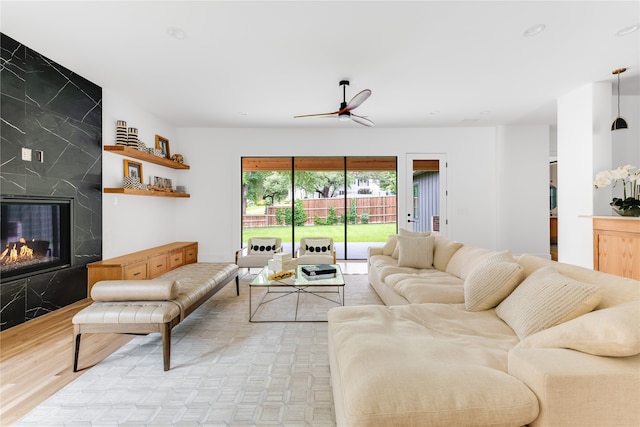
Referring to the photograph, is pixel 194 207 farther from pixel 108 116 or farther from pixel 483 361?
pixel 483 361

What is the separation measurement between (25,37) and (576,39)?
5.52 m

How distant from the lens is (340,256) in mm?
6664

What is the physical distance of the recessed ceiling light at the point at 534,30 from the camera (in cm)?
276

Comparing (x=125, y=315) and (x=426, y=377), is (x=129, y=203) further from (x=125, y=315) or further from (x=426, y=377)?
(x=426, y=377)

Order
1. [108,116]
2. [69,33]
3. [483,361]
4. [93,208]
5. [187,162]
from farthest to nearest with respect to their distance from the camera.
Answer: [187,162], [108,116], [93,208], [69,33], [483,361]

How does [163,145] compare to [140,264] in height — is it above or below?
above

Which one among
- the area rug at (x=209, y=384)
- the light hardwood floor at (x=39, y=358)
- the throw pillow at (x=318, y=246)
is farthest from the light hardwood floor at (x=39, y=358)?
the throw pillow at (x=318, y=246)

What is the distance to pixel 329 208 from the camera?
264 inches

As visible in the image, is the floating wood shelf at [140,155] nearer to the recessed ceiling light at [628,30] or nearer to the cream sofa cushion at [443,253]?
the cream sofa cushion at [443,253]

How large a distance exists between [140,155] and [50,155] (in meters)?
1.34

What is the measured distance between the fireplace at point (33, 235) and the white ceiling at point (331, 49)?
66.4 inches

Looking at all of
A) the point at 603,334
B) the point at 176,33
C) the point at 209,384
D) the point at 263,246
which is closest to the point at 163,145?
the point at 263,246

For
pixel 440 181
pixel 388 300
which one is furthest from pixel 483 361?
pixel 440 181

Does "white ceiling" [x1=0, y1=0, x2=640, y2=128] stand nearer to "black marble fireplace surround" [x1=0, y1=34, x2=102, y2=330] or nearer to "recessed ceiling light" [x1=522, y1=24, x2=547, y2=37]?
"recessed ceiling light" [x1=522, y1=24, x2=547, y2=37]
